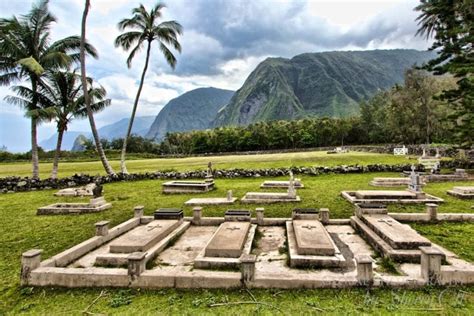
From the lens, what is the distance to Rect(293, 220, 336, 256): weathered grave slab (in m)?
6.64

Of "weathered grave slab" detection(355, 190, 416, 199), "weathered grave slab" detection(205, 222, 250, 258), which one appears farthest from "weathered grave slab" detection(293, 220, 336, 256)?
"weathered grave slab" detection(355, 190, 416, 199)

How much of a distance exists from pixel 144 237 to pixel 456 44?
75.6 ft

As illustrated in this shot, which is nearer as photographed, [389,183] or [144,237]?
[144,237]

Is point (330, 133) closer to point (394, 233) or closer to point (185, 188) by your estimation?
point (185, 188)

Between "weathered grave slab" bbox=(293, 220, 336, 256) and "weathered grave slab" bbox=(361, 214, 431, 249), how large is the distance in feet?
4.70

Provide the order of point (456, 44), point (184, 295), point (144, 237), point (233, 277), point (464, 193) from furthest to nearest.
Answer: point (456, 44)
point (464, 193)
point (144, 237)
point (233, 277)
point (184, 295)

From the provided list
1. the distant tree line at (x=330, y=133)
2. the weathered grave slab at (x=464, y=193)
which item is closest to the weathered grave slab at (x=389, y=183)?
the weathered grave slab at (x=464, y=193)

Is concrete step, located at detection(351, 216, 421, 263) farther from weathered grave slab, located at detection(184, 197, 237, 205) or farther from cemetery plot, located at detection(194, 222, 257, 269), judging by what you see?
weathered grave slab, located at detection(184, 197, 237, 205)

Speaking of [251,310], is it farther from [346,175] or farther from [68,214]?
[346,175]

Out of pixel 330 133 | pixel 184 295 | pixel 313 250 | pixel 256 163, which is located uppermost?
pixel 330 133

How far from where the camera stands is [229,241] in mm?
7379

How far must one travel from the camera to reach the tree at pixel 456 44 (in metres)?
18.6

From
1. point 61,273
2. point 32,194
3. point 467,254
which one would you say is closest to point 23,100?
point 32,194

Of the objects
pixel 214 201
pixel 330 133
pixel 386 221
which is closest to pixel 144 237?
pixel 214 201
